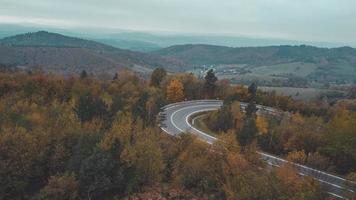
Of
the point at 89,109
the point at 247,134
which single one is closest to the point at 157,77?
the point at 89,109

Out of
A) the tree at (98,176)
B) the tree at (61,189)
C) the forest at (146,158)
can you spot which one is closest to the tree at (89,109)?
the forest at (146,158)

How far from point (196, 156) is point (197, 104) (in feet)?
145

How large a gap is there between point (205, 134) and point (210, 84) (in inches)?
1465

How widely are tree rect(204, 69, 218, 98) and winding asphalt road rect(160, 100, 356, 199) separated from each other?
6.11 metres

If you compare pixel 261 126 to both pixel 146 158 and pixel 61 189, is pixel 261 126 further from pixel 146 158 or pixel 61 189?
pixel 61 189

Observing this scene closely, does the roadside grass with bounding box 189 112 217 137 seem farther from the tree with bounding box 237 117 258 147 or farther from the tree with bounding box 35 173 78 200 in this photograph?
the tree with bounding box 35 173 78 200

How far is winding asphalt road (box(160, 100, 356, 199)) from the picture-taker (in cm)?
4065

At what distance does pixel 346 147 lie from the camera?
5109 cm

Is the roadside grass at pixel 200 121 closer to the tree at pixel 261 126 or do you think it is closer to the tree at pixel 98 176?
the tree at pixel 261 126

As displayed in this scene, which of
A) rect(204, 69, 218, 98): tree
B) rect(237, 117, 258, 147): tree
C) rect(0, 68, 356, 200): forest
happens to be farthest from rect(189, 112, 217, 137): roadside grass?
rect(204, 69, 218, 98): tree

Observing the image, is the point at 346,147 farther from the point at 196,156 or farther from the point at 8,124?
the point at 8,124

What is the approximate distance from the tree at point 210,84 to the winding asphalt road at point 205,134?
6.11m

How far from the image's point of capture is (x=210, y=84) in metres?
100

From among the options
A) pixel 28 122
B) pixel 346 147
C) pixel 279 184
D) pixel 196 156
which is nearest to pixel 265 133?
pixel 346 147
